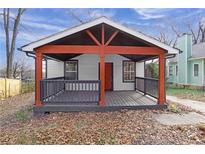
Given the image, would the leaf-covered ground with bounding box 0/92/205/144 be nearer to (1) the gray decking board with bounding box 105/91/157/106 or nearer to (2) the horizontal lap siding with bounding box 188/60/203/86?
(1) the gray decking board with bounding box 105/91/157/106

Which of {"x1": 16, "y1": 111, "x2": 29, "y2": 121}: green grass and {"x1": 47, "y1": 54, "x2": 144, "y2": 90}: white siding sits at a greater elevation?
{"x1": 47, "y1": 54, "x2": 144, "y2": 90}: white siding

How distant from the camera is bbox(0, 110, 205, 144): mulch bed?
213 inches

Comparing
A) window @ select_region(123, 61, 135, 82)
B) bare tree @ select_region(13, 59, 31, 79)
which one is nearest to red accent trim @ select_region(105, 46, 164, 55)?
window @ select_region(123, 61, 135, 82)

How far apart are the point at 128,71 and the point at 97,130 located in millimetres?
9157

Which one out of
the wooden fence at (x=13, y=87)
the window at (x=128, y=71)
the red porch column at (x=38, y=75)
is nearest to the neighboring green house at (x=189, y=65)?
the window at (x=128, y=71)

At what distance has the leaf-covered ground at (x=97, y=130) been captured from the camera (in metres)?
5.42

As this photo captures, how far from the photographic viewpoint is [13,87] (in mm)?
15383

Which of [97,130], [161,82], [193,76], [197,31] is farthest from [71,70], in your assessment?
[197,31]

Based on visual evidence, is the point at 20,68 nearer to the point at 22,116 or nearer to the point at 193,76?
the point at 22,116

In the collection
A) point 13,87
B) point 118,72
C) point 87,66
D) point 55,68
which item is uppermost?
point 87,66

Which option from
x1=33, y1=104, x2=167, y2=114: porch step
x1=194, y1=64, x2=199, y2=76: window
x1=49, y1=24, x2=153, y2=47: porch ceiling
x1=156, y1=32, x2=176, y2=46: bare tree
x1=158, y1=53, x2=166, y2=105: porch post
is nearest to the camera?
x1=33, y1=104, x2=167, y2=114: porch step

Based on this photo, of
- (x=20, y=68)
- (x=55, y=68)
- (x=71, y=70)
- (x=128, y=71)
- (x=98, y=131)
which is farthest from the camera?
(x=20, y=68)

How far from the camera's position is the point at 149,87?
37.1 ft

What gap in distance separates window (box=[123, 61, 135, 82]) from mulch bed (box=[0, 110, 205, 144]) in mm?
6957
